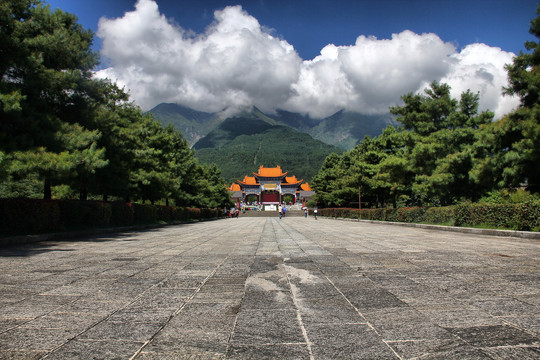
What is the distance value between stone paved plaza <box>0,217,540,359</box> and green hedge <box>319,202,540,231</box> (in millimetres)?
6688

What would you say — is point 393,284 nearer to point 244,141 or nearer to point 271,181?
point 271,181

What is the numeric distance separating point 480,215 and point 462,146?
900cm

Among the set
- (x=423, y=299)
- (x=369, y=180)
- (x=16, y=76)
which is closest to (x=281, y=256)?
(x=423, y=299)

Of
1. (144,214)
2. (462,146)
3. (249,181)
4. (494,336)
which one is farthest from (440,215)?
(249,181)

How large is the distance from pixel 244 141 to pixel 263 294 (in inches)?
7102

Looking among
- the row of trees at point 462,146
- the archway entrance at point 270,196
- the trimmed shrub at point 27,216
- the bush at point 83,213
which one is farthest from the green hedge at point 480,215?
the archway entrance at point 270,196

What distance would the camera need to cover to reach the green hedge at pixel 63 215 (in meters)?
9.59

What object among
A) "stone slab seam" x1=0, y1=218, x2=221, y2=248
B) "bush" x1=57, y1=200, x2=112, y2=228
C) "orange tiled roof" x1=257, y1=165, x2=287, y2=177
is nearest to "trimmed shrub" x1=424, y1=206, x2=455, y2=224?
"stone slab seam" x1=0, y1=218, x2=221, y2=248

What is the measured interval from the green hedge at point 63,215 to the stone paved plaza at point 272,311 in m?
5.23

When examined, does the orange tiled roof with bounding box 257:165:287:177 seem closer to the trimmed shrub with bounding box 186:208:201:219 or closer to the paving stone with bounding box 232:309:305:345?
the trimmed shrub with bounding box 186:208:201:219

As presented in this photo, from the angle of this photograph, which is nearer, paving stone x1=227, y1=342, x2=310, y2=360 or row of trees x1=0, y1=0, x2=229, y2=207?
paving stone x1=227, y1=342, x2=310, y2=360

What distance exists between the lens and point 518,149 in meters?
15.5

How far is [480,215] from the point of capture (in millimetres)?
13398

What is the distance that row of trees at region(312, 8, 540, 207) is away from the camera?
1544cm
